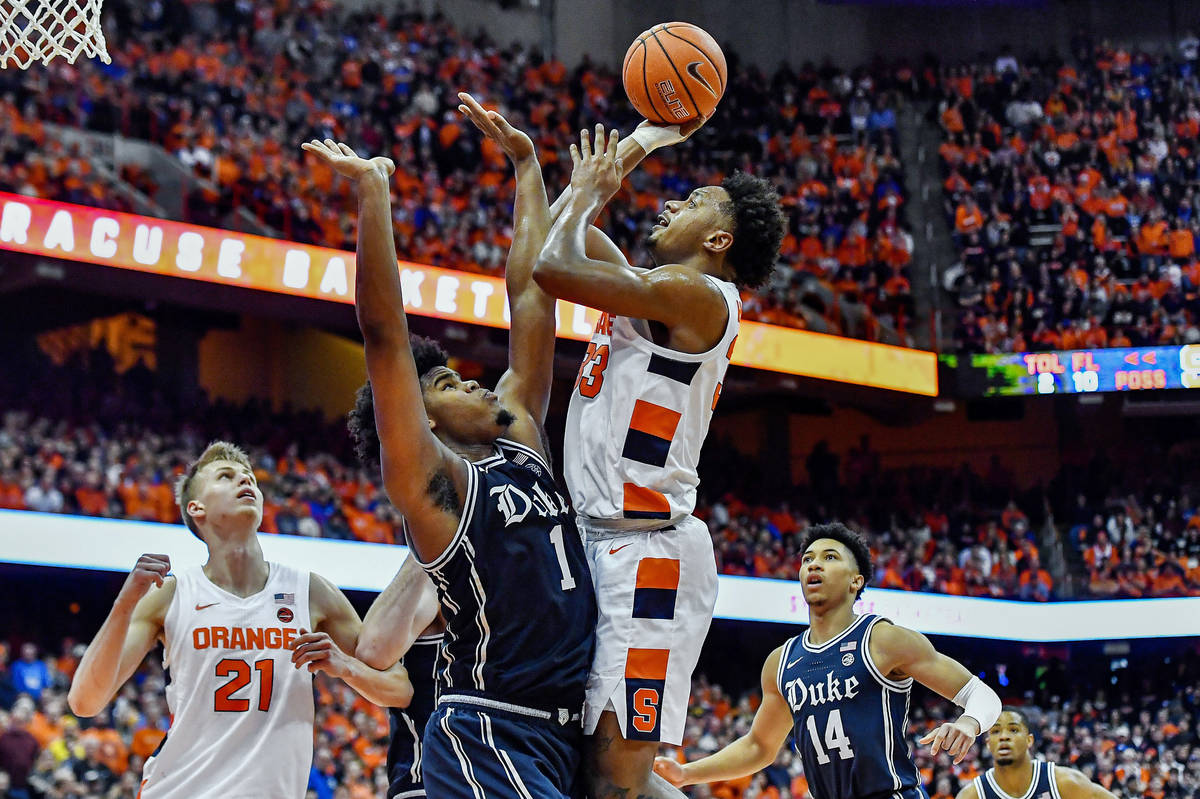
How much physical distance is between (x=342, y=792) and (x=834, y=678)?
6477 mm

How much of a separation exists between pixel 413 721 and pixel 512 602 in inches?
45.8

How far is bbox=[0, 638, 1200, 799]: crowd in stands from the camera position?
10266mm

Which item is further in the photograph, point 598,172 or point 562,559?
point 598,172

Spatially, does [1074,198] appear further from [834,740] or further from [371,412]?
[371,412]

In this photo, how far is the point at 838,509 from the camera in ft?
68.8

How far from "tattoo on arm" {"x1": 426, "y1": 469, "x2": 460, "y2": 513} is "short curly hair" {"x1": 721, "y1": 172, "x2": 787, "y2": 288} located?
1.21 metres

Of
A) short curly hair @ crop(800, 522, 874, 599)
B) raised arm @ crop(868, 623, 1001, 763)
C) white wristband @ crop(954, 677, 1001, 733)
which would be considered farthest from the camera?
short curly hair @ crop(800, 522, 874, 599)

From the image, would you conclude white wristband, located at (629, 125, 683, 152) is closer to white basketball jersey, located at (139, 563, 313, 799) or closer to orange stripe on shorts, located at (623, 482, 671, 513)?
orange stripe on shorts, located at (623, 482, 671, 513)

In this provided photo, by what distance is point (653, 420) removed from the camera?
4.00 metres

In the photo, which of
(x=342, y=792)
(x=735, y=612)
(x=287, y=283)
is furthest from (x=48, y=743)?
(x=735, y=612)

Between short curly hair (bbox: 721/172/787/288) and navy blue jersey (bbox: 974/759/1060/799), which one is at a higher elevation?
short curly hair (bbox: 721/172/787/288)

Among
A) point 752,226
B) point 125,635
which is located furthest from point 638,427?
point 125,635

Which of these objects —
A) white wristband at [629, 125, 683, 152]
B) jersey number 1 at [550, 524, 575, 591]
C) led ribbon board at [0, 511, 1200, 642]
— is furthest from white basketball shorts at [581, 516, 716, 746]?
led ribbon board at [0, 511, 1200, 642]

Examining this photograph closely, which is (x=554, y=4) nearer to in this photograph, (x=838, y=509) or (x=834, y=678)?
(x=838, y=509)
